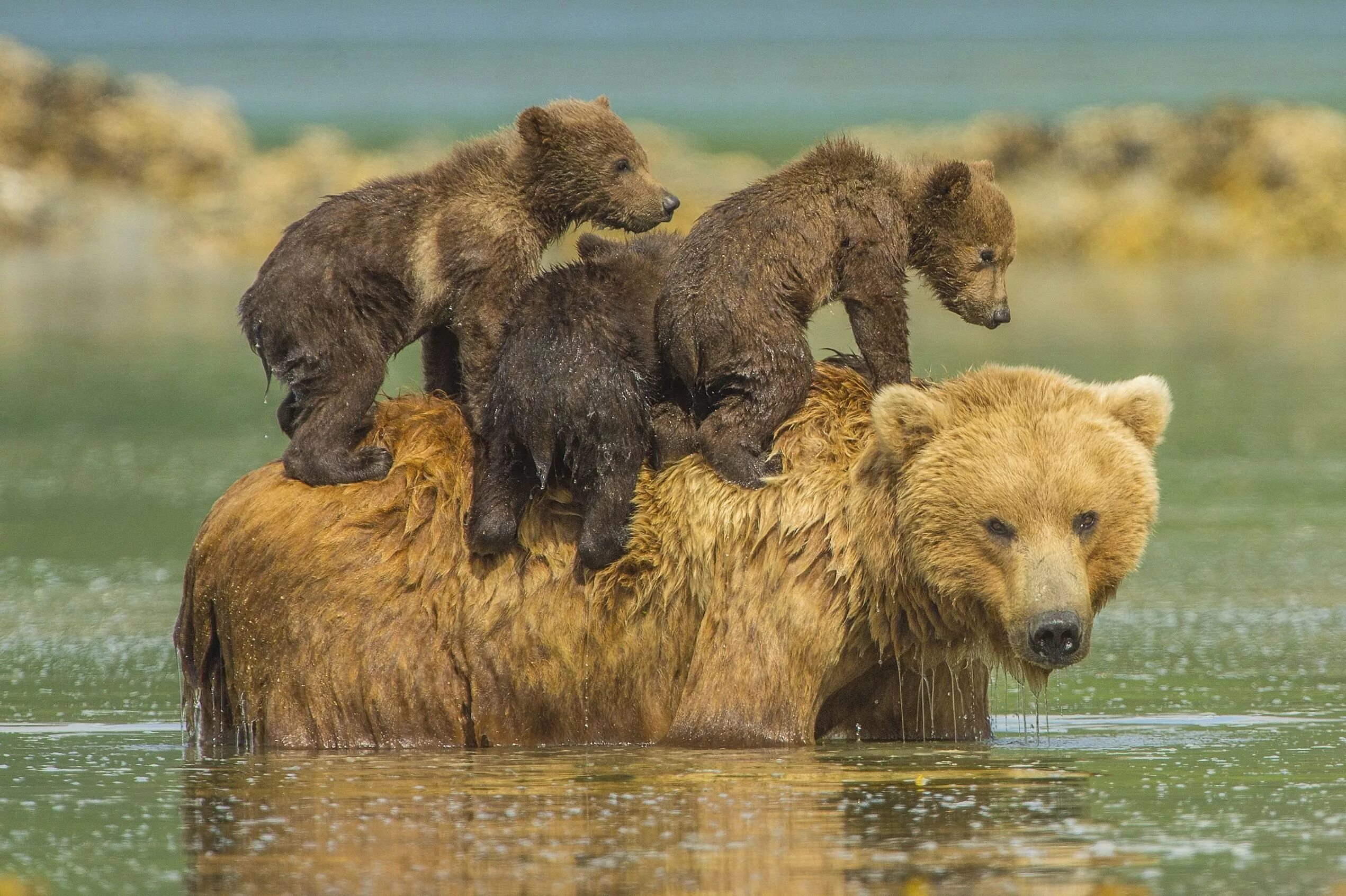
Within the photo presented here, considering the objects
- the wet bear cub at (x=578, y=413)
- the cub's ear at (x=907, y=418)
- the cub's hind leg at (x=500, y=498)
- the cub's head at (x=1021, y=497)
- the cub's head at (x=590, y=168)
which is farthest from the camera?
the cub's head at (x=590, y=168)

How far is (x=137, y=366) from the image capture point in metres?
21.0

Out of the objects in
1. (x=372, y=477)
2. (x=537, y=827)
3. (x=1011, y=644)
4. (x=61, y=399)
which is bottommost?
(x=537, y=827)

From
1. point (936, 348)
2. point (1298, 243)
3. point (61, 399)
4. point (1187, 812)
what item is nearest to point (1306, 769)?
point (1187, 812)

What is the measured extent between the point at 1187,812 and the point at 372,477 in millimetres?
2918

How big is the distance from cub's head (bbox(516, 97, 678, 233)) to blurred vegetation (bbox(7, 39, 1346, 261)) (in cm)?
2303

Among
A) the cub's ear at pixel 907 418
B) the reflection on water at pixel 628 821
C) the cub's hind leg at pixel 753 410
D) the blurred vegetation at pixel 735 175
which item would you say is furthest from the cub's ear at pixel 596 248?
the blurred vegetation at pixel 735 175

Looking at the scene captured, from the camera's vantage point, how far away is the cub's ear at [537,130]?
26.5ft

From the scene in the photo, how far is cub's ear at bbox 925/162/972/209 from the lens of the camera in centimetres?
→ 783

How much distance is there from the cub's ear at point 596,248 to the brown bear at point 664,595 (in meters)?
0.70

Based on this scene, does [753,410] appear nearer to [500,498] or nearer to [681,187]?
[500,498]

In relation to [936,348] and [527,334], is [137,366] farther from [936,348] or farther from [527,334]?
[527,334]

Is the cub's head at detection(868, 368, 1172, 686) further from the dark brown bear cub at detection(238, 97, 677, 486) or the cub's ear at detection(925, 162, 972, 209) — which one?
the dark brown bear cub at detection(238, 97, 677, 486)

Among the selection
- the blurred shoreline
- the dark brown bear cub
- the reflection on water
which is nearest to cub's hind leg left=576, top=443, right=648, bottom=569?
the dark brown bear cub

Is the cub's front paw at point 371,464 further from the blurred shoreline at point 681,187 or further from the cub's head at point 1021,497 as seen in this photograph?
the blurred shoreline at point 681,187
